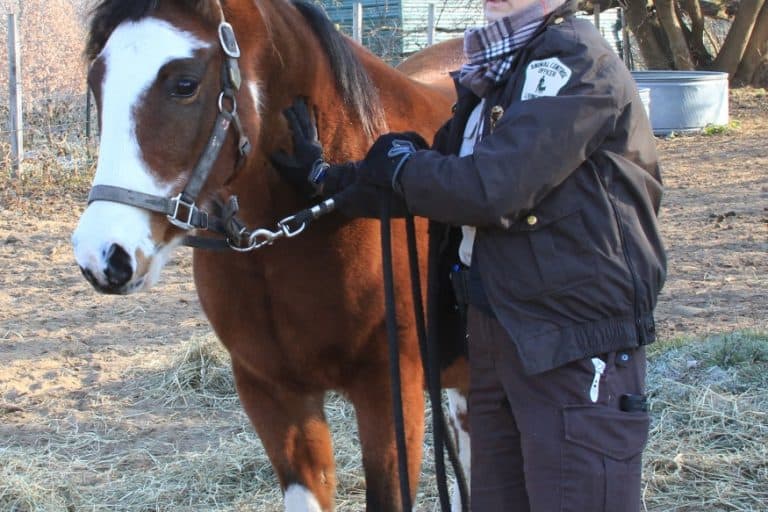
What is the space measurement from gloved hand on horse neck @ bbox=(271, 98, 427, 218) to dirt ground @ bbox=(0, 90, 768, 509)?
2.09 m

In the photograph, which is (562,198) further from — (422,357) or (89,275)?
(89,275)

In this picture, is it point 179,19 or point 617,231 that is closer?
point 617,231

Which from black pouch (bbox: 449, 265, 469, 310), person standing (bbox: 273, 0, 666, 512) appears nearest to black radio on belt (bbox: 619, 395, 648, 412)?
person standing (bbox: 273, 0, 666, 512)

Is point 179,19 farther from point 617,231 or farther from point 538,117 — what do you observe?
point 617,231

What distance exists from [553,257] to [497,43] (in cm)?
43

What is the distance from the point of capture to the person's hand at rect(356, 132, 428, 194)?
178 centimetres

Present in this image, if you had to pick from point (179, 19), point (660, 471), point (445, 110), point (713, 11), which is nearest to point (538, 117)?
point (179, 19)

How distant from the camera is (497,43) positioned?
1.73 m

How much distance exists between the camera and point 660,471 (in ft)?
11.1

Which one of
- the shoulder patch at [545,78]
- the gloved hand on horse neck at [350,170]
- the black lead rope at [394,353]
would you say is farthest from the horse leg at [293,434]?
the shoulder patch at [545,78]

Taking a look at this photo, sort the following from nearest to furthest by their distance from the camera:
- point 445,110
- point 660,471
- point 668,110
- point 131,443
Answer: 1. point 445,110
2. point 660,471
3. point 131,443
4. point 668,110

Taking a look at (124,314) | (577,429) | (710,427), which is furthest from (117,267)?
(124,314)

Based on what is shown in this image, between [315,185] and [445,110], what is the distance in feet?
3.18

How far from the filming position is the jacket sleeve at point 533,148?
1561mm
